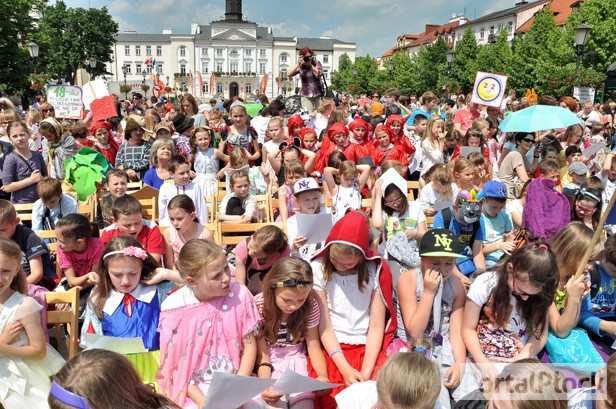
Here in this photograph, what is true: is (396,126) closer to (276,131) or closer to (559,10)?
(276,131)

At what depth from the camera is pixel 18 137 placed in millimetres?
6379

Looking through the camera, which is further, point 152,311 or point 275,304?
point 152,311

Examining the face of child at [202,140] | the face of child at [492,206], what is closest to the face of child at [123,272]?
the face of child at [492,206]

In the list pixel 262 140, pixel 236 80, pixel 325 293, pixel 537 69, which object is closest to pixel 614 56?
pixel 537 69

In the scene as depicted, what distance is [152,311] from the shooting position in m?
3.51

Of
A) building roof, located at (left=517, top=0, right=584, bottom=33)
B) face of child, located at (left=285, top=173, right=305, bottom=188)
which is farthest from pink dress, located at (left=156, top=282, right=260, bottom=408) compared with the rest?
building roof, located at (left=517, top=0, right=584, bottom=33)

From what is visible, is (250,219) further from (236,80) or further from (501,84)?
(236,80)

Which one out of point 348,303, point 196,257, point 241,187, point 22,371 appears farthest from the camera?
point 241,187

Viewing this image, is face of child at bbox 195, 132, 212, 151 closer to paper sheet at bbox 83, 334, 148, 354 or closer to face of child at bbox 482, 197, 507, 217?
face of child at bbox 482, 197, 507, 217

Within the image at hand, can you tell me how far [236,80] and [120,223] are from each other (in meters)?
114

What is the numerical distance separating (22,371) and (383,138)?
6.15 m

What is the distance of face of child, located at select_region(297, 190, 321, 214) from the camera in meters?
5.01

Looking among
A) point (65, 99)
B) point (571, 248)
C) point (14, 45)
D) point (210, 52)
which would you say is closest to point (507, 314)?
point (571, 248)

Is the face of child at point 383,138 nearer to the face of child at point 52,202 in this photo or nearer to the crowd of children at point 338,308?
the crowd of children at point 338,308
